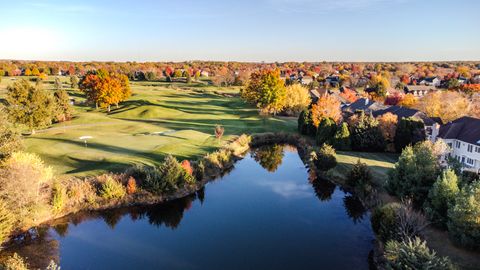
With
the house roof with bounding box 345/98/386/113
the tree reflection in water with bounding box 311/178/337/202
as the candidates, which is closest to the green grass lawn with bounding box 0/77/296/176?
the house roof with bounding box 345/98/386/113

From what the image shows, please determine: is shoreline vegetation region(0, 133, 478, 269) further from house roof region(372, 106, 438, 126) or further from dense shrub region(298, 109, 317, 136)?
house roof region(372, 106, 438, 126)

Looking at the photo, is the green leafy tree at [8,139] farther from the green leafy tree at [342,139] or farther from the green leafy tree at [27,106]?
the green leafy tree at [342,139]

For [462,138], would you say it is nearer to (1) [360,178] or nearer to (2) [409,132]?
(2) [409,132]

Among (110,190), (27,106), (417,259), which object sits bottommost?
(110,190)

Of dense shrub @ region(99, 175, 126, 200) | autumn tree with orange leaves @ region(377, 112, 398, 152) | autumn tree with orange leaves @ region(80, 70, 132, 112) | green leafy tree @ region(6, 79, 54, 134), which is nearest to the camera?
dense shrub @ region(99, 175, 126, 200)

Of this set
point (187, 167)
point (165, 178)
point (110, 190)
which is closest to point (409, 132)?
point (187, 167)

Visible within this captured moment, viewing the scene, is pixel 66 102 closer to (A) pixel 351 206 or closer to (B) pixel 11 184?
(B) pixel 11 184

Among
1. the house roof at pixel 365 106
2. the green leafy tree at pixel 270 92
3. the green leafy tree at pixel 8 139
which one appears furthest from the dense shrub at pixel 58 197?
the house roof at pixel 365 106
